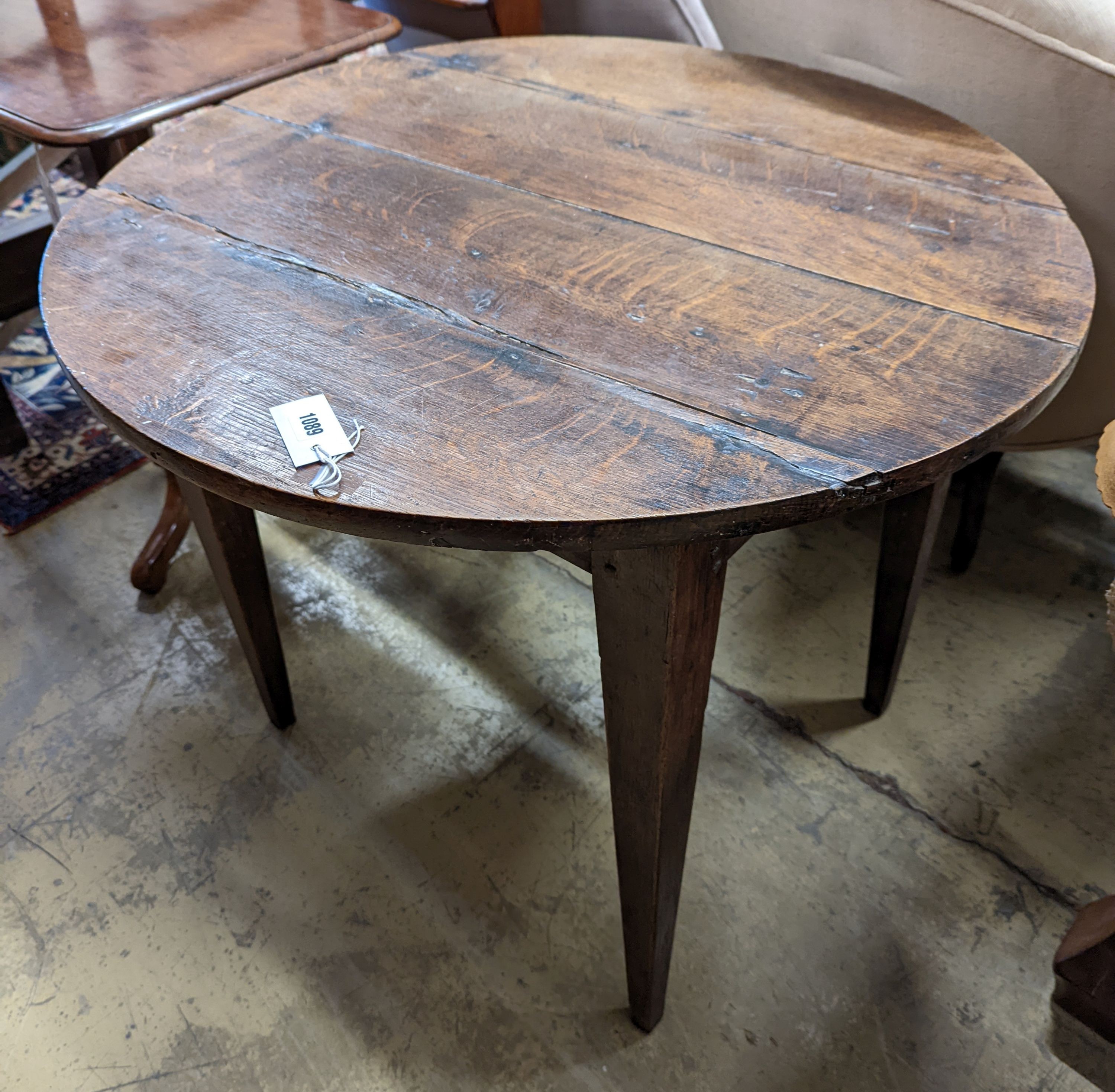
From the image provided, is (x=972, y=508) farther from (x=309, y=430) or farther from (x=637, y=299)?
(x=309, y=430)

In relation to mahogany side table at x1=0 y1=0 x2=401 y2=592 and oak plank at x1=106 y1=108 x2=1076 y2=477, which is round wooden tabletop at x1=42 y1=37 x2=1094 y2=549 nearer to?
oak plank at x1=106 y1=108 x2=1076 y2=477

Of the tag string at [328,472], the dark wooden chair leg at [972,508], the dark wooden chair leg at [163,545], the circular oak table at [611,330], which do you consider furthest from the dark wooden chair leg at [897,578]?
the dark wooden chair leg at [163,545]

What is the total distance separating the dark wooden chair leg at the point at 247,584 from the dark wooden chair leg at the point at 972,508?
106 centimetres

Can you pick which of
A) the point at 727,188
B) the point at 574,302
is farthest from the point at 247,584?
the point at 727,188

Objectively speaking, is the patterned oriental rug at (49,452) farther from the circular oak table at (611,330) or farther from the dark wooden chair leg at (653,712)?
the dark wooden chair leg at (653,712)

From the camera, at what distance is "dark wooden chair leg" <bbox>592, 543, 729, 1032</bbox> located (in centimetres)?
70

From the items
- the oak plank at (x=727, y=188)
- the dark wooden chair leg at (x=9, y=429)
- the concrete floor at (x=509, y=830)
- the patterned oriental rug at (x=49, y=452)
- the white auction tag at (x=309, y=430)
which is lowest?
the concrete floor at (x=509, y=830)

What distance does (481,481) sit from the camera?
0.65 metres

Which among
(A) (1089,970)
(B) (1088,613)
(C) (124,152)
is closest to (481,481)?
(A) (1089,970)

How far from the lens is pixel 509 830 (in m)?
1.18

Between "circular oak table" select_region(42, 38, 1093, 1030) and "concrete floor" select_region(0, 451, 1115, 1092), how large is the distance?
16 centimetres

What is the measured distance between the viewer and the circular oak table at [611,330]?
66 centimetres

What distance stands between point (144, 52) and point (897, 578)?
142 cm

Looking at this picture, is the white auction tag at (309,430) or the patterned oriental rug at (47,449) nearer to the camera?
the white auction tag at (309,430)
